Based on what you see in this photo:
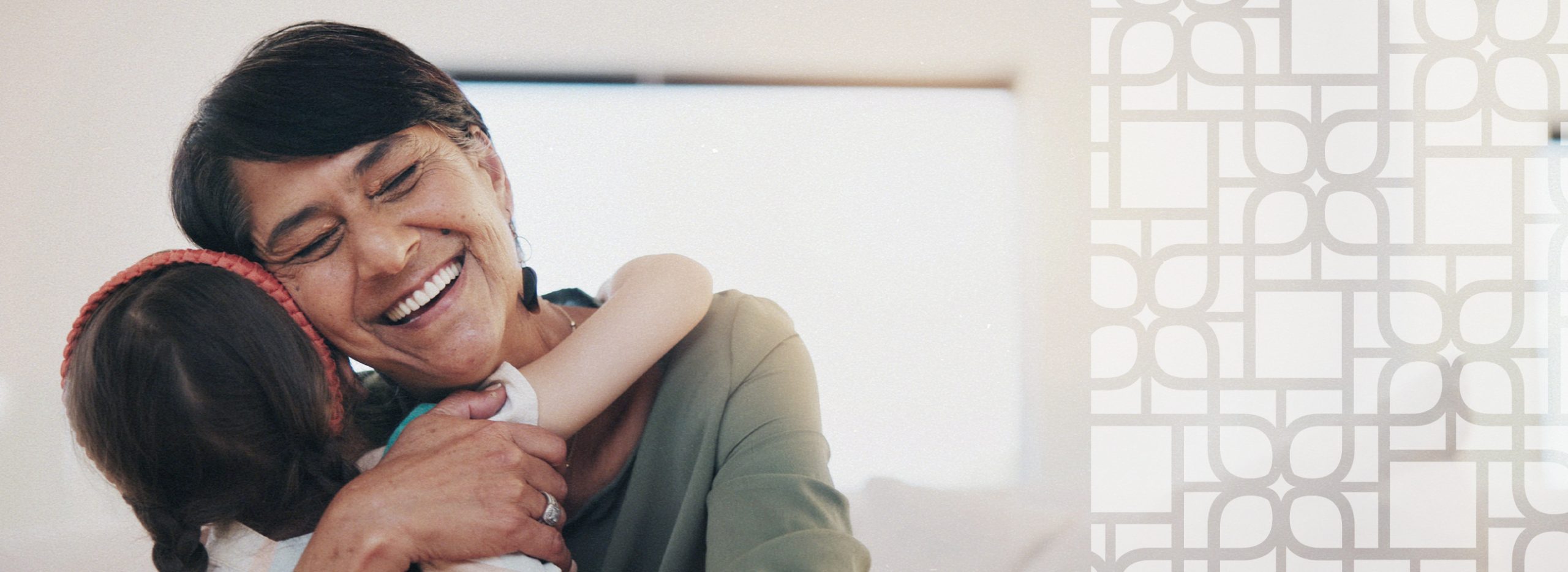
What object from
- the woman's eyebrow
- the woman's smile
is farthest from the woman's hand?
the woman's eyebrow

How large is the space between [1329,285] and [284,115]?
1.35m

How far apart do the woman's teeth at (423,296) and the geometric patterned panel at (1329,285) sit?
853 mm

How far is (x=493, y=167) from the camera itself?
1179mm

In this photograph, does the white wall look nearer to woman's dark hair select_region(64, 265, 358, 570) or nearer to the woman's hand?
woman's dark hair select_region(64, 265, 358, 570)

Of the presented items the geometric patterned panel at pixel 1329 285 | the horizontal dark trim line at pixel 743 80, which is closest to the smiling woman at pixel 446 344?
the horizontal dark trim line at pixel 743 80

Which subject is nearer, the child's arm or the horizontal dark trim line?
the child's arm

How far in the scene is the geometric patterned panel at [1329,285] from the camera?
1.37 m

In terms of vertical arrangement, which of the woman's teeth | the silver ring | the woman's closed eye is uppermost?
the woman's closed eye

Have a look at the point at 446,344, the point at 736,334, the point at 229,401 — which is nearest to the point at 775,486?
the point at 736,334

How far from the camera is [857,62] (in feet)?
4.43

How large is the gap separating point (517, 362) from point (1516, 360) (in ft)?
4.57

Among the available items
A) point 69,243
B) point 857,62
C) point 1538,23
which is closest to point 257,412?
point 69,243

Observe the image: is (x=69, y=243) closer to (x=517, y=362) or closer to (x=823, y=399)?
(x=517, y=362)

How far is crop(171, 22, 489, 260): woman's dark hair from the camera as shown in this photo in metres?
0.96
